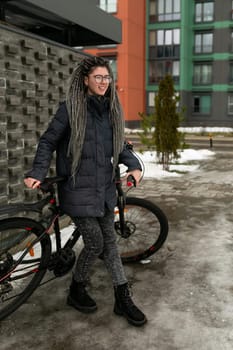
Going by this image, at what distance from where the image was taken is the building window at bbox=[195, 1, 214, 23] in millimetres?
35256

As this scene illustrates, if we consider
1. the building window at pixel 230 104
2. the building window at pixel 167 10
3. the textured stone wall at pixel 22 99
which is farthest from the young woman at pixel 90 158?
the building window at pixel 167 10

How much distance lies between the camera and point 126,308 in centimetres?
312

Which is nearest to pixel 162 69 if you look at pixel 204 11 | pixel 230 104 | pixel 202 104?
pixel 202 104

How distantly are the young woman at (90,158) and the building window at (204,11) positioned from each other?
3629 cm

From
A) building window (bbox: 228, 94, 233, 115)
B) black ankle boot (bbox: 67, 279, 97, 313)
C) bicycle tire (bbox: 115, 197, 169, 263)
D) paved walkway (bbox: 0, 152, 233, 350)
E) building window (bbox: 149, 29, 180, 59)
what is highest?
building window (bbox: 149, 29, 180, 59)

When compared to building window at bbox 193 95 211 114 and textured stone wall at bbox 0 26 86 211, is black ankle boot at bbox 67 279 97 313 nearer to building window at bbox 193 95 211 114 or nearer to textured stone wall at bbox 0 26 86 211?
textured stone wall at bbox 0 26 86 211

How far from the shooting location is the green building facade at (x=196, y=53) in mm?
35000

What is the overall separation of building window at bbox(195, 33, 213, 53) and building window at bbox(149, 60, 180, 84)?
274cm

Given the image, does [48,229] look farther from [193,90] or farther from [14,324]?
[193,90]

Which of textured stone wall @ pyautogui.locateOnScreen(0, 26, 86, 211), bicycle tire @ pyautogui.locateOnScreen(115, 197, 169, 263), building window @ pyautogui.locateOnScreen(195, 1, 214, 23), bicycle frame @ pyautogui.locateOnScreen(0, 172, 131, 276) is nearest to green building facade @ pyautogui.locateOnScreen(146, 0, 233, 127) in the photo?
building window @ pyautogui.locateOnScreen(195, 1, 214, 23)

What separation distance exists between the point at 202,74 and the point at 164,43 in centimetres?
473

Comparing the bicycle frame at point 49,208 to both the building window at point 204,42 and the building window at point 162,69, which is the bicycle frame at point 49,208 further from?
the building window at point 204,42

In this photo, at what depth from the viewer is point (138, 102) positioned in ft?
117

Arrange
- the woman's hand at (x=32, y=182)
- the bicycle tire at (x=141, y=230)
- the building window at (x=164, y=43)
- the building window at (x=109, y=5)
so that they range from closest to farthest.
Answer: the woman's hand at (x=32, y=182), the bicycle tire at (x=141, y=230), the building window at (x=109, y=5), the building window at (x=164, y=43)
